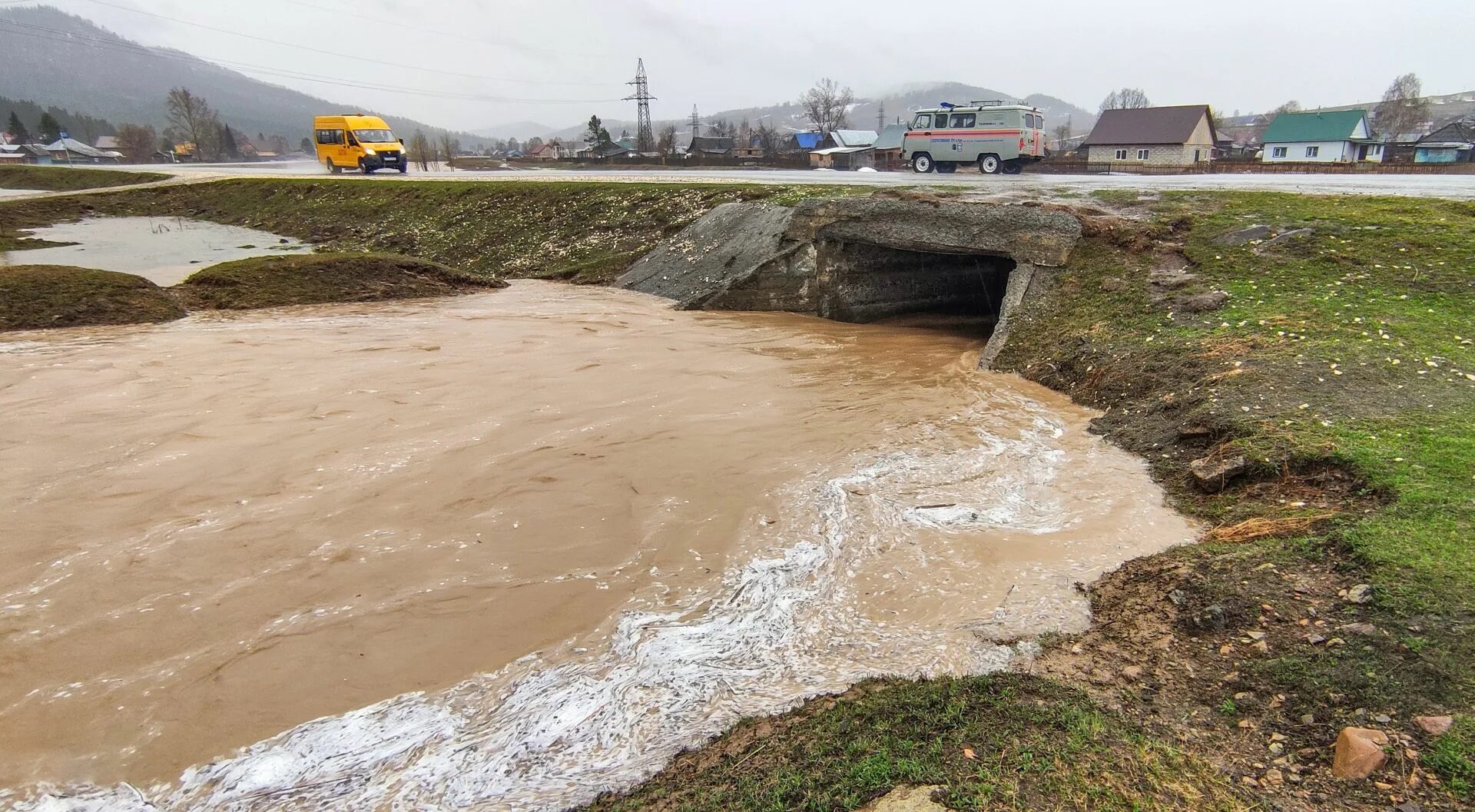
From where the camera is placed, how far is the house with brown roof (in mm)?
48906

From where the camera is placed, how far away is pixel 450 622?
5.04m

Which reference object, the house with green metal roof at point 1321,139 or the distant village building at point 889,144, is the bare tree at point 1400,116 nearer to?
the house with green metal roof at point 1321,139

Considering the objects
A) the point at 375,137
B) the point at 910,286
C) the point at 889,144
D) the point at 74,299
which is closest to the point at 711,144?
the point at 889,144

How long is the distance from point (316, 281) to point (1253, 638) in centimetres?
1765

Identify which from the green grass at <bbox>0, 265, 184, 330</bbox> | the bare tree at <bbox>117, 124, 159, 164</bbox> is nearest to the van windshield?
the green grass at <bbox>0, 265, 184, 330</bbox>

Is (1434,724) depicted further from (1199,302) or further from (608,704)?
(1199,302)

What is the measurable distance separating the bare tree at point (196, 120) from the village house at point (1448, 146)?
11062 cm

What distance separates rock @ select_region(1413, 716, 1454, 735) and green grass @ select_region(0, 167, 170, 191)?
50.3m

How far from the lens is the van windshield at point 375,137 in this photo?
39.0m

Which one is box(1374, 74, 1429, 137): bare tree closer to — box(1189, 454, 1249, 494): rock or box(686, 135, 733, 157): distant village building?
box(686, 135, 733, 157): distant village building

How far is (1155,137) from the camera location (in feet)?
164

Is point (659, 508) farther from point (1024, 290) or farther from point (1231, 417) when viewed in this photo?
point (1024, 290)

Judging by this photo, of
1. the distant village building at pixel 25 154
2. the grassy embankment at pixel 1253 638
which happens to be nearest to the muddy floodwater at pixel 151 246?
the grassy embankment at pixel 1253 638

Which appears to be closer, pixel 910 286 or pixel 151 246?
pixel 910 286
